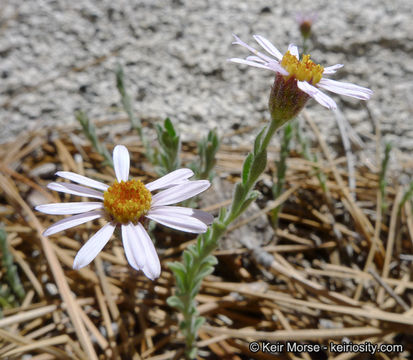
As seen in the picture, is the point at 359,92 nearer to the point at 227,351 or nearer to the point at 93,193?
the point at 93,193

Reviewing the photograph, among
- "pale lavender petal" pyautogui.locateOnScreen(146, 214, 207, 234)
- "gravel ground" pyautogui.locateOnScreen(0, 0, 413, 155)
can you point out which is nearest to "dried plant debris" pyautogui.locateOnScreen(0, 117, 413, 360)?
"gravel ground" pyautogui.locateOnScreen(0, 0, 413, 155)

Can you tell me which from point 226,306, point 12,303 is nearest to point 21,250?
point 12,303

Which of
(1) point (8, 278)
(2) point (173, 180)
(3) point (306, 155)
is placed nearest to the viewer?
(2) point (173, 180)

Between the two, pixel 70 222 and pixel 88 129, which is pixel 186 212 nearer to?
pixel 70 222

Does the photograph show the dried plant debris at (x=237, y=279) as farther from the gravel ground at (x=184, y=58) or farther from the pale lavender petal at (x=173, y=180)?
the pale lavender petal at (x=173, y=180)

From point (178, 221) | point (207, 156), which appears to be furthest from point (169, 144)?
point (178, 221)

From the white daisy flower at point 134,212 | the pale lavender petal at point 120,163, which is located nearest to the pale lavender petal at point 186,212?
the white daisy flower at point 134,212
